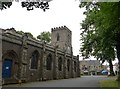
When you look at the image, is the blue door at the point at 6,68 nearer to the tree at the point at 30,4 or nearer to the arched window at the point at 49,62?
the arched window at the point at 49,62

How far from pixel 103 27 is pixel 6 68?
13.8m

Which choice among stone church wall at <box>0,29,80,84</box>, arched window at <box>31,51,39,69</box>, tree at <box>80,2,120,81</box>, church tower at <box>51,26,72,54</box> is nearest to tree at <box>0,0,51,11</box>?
tree at <box>80,2,120,81</box>

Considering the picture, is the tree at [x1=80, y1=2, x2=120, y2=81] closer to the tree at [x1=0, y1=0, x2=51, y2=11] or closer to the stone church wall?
the tree at [x1=0, y1=0, x2=51, y2=11]

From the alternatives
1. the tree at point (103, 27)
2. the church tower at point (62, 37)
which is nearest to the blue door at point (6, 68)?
the tree at point (103, 27)

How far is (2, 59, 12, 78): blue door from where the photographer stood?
63.5ft

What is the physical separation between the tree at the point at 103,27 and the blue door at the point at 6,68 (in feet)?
41.1

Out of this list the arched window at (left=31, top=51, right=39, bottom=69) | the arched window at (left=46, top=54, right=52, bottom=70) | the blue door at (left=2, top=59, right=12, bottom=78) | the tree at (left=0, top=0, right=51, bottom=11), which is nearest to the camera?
the tree at (left=0, top=0, right=51, bottom=11)

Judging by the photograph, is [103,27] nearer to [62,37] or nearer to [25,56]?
[25,56]

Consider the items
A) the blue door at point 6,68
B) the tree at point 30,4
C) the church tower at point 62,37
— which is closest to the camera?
the tree at point 30,4

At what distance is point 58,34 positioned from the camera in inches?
2092

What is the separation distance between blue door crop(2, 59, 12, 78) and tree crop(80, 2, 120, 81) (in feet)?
41.1

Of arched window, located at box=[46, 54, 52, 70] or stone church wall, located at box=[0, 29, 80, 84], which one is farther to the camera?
arched window, located at box=[46, 54, 52, 70]

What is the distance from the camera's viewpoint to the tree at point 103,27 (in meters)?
7.86

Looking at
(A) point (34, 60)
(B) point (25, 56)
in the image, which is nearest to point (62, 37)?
(A) point (34, 60)
